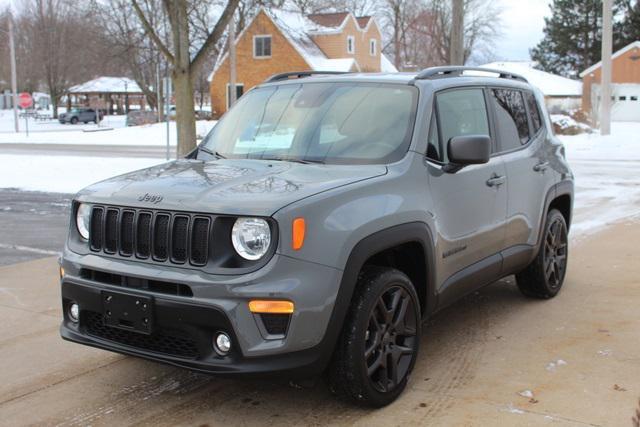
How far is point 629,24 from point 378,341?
68553 mm

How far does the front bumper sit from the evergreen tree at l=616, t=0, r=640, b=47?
6791 centimetres

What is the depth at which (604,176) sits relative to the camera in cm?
1638

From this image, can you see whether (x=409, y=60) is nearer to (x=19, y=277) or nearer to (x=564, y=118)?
(x=564, y=118)

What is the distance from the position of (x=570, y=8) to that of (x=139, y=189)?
7376 centimetres

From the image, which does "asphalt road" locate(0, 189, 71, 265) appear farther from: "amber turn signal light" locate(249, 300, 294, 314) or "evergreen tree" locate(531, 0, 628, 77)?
"evergreen tree" locate(531, 0, 628, 77)

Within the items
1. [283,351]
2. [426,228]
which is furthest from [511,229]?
[283,351]

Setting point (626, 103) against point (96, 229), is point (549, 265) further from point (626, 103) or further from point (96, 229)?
point (626, 103)

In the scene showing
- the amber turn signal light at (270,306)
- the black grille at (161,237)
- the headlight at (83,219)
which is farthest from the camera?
the headlight at (83,219)

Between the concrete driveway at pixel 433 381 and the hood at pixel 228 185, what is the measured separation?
0.89 meters

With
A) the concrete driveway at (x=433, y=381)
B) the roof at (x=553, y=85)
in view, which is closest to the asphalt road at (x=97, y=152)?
the concrete driveway at (x=433, y=381)

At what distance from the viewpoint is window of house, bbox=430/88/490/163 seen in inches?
183

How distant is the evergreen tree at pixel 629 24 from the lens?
63.2 metres

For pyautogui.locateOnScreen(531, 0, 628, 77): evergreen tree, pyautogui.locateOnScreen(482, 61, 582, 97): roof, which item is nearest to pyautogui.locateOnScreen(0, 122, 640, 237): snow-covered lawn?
pyautogui.locateOnScreen(482, 61, 582, 97): roof

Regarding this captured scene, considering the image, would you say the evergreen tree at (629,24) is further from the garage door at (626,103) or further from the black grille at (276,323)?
the black grille at (276,323)
